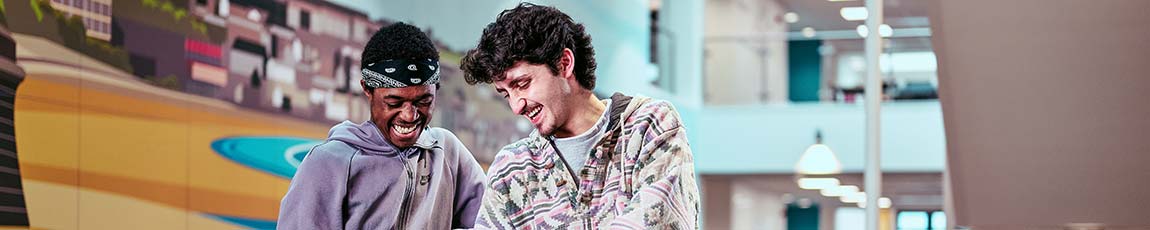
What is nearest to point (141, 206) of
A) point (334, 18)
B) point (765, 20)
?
point (334, 18)

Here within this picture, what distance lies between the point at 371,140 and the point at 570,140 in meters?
0.67

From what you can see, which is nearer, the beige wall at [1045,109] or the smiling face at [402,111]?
the smiling face at [402,111]

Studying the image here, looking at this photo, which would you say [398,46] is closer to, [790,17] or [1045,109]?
[1045,109]

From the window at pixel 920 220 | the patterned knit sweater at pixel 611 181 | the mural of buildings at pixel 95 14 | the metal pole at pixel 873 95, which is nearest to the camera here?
the patterned knit sweater at pixel 611 181

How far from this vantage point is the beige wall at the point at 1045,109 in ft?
19.3

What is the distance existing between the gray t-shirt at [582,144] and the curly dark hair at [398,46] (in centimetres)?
59

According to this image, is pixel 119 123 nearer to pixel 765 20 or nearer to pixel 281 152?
pixel 281 152

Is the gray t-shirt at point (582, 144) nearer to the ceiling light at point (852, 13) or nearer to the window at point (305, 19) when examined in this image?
the window at point (305, 19)

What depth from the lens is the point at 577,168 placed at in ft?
9.33

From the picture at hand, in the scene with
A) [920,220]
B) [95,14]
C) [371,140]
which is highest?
[95,14]

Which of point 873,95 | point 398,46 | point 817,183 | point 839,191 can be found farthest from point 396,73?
point 839,191

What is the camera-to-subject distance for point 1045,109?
20.5 feet

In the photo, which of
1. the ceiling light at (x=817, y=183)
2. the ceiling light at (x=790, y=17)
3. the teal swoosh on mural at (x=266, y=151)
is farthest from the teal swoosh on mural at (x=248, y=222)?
the ceiling light at (x=790, y=17)

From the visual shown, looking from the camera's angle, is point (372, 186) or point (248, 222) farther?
point (248, 222)
